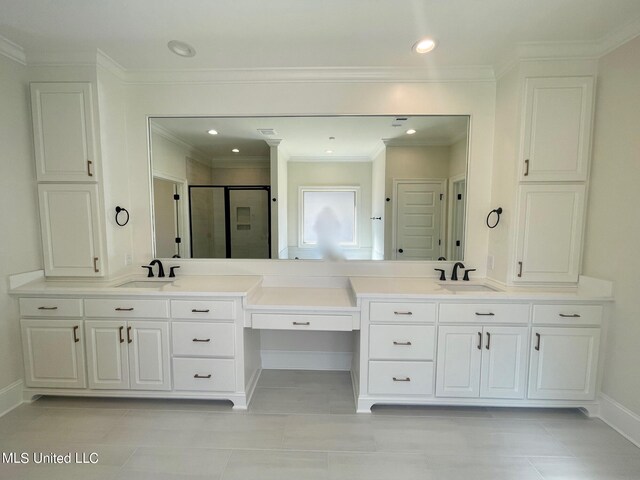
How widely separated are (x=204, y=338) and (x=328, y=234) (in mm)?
1325

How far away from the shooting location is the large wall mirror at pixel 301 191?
2.51m

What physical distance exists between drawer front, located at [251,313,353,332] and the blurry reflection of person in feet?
2.20

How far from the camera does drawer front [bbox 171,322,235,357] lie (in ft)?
6.81

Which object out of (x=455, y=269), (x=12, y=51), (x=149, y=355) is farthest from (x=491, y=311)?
(x=12, y=51)

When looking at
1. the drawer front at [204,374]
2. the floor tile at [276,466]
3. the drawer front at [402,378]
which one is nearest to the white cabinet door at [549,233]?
the drawer front at [402,378]

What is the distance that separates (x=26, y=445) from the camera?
5.79ft

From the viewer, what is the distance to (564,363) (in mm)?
2012

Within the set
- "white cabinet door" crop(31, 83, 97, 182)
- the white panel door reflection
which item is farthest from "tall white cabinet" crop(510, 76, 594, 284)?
"white cabinet door" crop(31, 83, 97, 182)

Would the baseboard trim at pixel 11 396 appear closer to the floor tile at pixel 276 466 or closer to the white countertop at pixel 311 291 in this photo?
the white countertop at pixel 311 291

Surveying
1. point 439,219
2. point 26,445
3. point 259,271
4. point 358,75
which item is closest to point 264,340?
point 259,271

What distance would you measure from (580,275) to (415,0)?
223 centimetres

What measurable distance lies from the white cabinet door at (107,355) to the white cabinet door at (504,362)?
2.65 metres

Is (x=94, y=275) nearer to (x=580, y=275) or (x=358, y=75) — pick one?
(x=358, y=75)

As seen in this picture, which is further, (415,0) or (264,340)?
(264,340)
